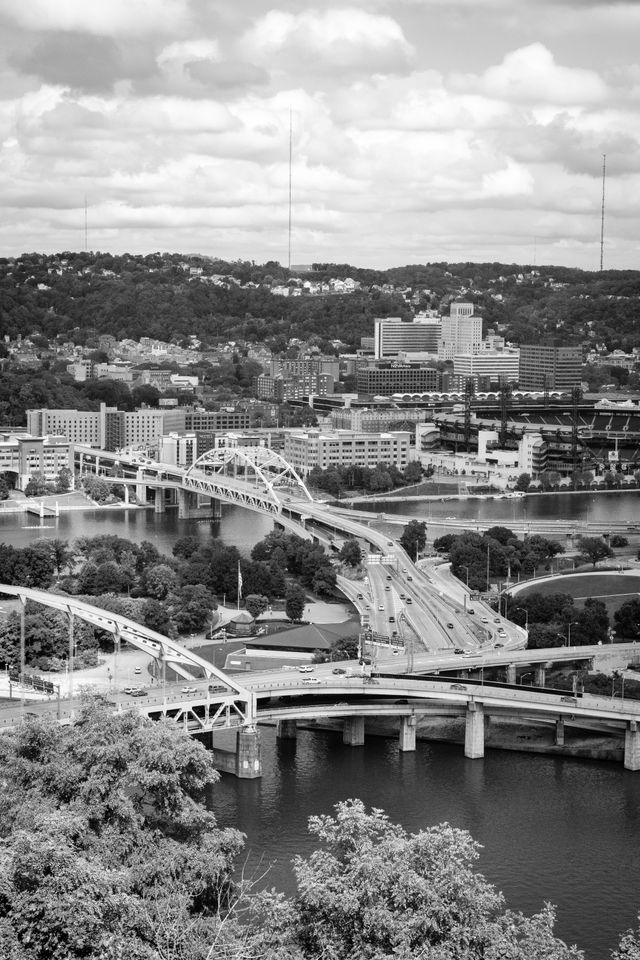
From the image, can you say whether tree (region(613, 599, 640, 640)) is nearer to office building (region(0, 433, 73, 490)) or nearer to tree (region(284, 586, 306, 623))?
tree (region(284, 586, 306, 623))

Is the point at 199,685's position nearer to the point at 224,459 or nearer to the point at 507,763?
the point at 507,763

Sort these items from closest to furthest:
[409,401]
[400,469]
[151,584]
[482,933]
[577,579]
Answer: [482,933] < [151,584] < [577,579] < [400,469] < [409,401]

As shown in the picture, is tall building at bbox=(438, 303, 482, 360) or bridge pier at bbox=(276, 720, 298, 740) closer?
bridge pier at bbox=(276, 720, 298, 740)


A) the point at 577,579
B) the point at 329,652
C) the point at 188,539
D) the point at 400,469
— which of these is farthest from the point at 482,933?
the point at 400,469

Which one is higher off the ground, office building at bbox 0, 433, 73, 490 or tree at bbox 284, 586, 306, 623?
office building at bbox 0, 433, 73, 490

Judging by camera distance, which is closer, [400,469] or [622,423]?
[400,469]

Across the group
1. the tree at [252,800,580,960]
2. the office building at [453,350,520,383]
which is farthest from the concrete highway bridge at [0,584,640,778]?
the office building at [453,350,520,383]

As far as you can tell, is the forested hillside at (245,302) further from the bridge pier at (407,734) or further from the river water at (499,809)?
the river water at (499,809)
